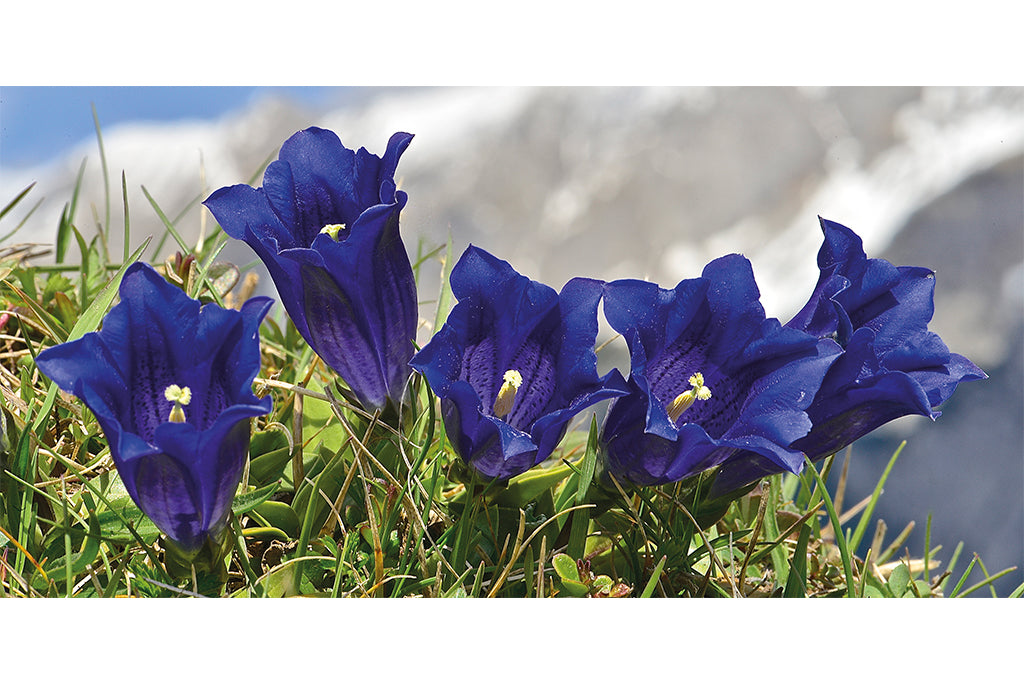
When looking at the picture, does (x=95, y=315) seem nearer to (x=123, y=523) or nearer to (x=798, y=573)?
(x=123, y=523)

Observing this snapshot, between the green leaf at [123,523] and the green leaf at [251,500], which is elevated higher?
the green leaf at [251,500]

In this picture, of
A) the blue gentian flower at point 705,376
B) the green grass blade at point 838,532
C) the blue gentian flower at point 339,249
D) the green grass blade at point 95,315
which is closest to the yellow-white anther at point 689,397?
the blue gentian flower at point 705,376

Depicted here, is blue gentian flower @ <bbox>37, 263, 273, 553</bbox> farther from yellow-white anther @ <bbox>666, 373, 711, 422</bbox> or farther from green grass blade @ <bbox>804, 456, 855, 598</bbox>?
green grass blade @ <bbox>804, 456, 855, 598</bbox>

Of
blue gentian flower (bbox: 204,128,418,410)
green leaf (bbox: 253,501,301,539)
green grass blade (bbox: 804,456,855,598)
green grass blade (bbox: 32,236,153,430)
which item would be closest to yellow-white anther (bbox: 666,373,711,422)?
green grass blade (bbox: 804,456,855,598)

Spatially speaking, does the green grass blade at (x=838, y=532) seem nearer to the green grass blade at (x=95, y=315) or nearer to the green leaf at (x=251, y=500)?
the green leaf at (x=251, y=500)

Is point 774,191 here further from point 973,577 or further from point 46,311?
point 46,311

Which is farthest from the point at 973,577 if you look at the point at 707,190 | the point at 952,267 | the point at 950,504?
the point at 707,190

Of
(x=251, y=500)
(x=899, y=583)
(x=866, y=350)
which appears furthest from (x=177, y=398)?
(x=899, y=583)
